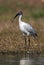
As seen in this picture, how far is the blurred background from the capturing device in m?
23.5

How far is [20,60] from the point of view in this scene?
762 inches

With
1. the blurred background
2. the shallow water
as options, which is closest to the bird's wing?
the blurred background

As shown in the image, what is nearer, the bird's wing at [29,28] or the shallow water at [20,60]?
the shallow water at [20,60]

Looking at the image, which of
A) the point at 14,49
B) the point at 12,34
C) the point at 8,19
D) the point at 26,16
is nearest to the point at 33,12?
the point at 26,16

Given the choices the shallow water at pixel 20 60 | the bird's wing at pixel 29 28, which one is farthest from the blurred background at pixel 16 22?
the shallow water at pixel 20 60

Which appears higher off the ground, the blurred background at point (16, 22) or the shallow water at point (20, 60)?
the blurred background at point (16, 22)

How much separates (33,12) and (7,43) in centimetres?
711

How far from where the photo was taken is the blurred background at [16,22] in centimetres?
2355

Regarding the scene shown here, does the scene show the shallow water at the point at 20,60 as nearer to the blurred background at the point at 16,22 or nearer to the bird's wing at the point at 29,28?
the blurred background at the point at 16,22

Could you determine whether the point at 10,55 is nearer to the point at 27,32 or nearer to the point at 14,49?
the point at 14,49

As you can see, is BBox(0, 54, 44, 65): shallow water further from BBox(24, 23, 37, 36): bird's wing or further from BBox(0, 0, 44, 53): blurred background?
BBox(24, 23, 37, 36): bird's wing

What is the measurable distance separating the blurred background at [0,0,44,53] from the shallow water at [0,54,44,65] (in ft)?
6.19

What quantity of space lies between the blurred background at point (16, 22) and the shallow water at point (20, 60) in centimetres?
189

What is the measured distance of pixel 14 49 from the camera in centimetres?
2264
